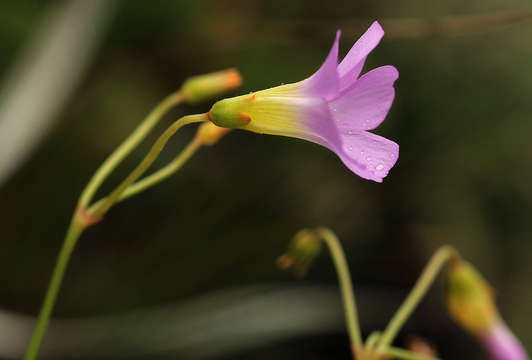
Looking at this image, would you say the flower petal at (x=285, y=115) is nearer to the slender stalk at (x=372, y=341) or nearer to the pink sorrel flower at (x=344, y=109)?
the pink sorrel flower at (x=344, y=109)

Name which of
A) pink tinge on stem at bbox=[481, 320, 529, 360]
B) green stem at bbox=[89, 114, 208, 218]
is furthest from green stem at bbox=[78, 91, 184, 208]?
pink tinge on stem at bbox=[481, 320, 529, 360]

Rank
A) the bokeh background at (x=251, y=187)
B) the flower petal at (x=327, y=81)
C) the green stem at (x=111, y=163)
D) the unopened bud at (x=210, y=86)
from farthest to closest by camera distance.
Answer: the bokeh background at (x=251, y=187)
the unopened bud at (x=210, y=86)
the green stem at (x=111, y=163)
the flower petal at (x=327, y=81)

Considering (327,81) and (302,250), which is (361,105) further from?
(302,250)

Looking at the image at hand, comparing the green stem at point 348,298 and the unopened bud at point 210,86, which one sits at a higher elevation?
the unopened bud at point 210,86

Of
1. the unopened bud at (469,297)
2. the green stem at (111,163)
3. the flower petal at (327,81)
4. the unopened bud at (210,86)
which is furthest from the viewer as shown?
the unopened bud at (469,297)

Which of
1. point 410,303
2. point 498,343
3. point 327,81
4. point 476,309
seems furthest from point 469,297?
point 327,81

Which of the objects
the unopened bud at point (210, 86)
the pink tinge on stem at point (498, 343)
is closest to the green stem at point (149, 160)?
the unopened bud at point (210, 86)
